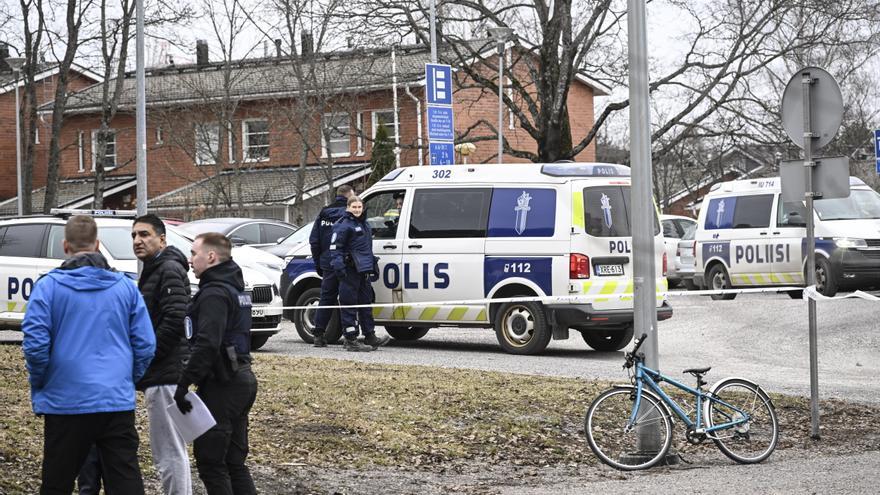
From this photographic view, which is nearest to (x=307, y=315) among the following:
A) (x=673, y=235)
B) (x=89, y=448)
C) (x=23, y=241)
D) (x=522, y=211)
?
(x=522, y=211)

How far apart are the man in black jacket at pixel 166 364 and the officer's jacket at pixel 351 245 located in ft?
28.0

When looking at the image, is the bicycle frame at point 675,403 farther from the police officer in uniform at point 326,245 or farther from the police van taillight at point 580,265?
the police officer in uniform at point 326,245

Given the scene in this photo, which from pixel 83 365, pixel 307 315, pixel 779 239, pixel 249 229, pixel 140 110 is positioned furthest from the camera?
pixel 249 229

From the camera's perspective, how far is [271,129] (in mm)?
47625

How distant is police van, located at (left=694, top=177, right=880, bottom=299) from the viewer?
22234 millimetres

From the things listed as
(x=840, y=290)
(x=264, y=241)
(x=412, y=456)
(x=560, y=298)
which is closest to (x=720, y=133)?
(x=840, y=290)

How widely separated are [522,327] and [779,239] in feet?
28.0

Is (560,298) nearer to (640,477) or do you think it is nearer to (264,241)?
(640,477)

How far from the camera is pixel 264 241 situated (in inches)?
1005

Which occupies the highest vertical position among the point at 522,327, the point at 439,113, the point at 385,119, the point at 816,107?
the point at 385,119

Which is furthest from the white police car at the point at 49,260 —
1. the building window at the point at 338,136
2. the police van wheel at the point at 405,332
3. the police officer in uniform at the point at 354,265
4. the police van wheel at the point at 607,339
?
the building window at the point at 338,136

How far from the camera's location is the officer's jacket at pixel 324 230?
651 inches

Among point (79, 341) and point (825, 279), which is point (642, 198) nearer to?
point (79, 341)

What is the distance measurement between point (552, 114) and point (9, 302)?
18.3 metres
